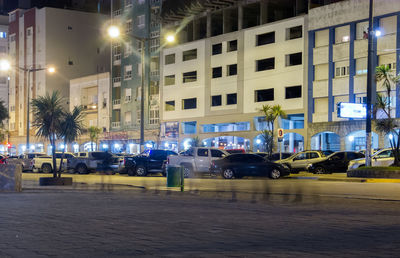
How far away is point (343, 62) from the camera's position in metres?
52.7

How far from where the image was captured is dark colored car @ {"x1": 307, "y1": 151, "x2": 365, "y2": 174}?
3934cm

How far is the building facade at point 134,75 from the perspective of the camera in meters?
74.1

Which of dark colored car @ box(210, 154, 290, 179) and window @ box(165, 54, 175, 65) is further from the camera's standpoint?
window @ box(165, 54, 175, 65)

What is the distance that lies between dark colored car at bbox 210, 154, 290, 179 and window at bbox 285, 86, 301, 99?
22768mm

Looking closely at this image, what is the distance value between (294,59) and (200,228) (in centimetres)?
4761

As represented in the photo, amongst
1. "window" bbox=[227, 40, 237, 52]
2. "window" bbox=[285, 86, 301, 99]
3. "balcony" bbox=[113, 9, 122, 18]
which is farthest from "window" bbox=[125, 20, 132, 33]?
"window" bbox=[285, 86, 301, 99]

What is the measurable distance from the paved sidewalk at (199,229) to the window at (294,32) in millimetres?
41616

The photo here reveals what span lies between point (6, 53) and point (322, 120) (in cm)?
6952

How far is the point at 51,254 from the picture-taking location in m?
8.37

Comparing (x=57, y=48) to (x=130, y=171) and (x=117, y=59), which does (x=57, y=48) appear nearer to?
(x=117, y=59)

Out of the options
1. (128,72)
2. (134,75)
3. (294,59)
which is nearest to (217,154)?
(294,59)

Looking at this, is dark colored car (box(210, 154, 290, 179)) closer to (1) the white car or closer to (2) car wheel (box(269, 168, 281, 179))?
(2) car wheel (box(269, 168, 281, 179))

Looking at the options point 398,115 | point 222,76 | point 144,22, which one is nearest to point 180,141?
point 222,76

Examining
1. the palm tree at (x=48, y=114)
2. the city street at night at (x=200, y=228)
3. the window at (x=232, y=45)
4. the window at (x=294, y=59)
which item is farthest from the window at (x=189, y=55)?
the city street at night at (x=200, y=228)
